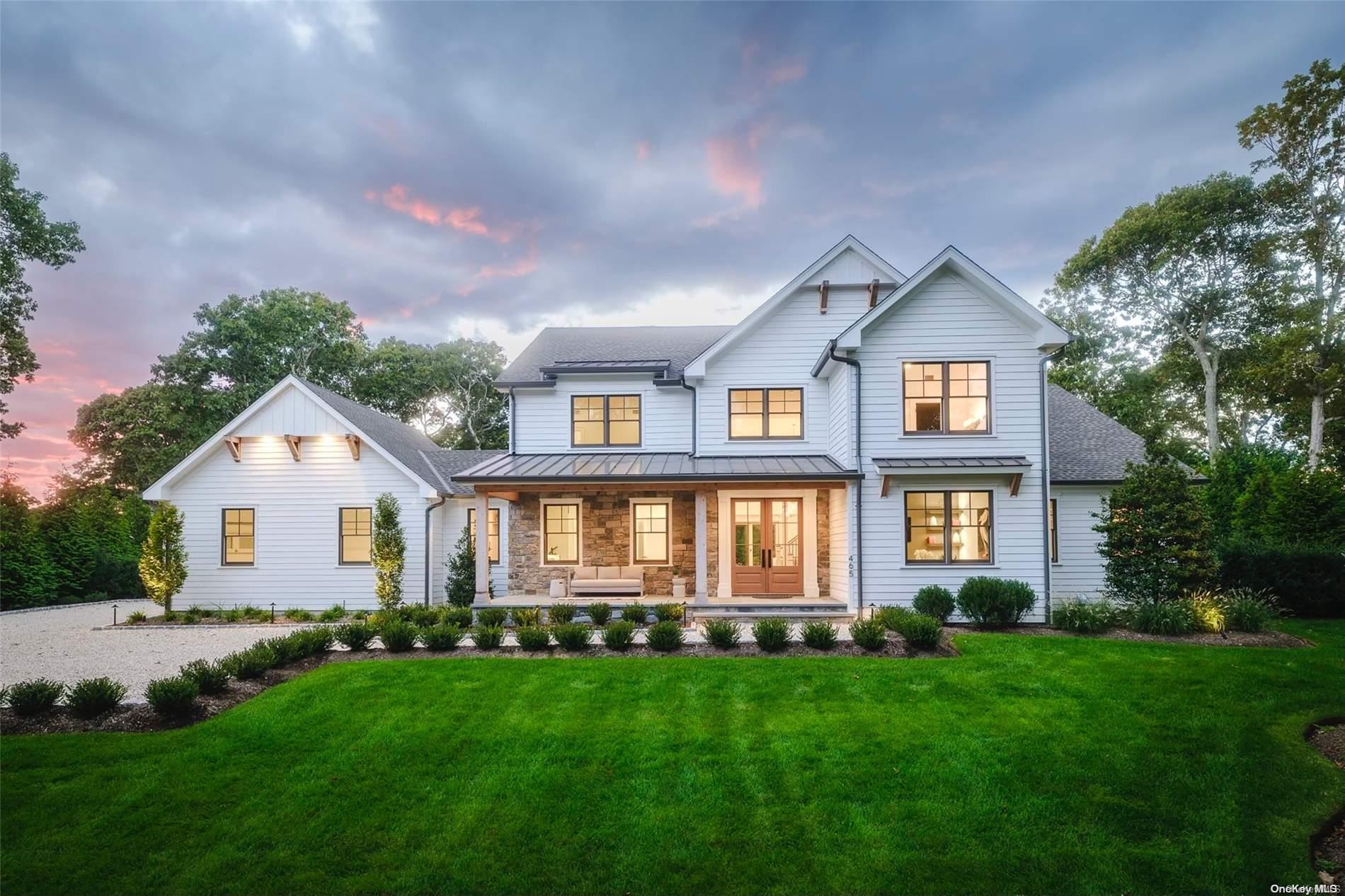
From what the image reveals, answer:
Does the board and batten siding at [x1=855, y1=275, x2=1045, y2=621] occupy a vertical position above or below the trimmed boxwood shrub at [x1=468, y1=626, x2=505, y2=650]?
above

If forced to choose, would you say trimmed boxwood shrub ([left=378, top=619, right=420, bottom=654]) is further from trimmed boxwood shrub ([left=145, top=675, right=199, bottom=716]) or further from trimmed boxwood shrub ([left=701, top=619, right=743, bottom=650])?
trimmed boxwood shrub ([left=701, top=619, right=743, bottom=650])

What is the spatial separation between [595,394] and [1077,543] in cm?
1252

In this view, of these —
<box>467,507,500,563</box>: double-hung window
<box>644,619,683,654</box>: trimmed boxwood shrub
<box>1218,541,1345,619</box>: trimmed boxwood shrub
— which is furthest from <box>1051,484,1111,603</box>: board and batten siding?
<box>467,507,500,563</box>: double-hung window

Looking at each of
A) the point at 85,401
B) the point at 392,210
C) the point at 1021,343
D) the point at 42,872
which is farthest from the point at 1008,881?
→ the point at 85,401

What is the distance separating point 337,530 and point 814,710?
13.9 meters

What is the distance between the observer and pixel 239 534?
616 inches

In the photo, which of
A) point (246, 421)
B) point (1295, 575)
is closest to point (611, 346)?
point (246, 421)

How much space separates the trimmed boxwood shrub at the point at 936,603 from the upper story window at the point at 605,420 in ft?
26.0

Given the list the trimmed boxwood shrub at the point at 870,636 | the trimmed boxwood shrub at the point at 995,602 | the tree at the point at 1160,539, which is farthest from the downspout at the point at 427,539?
the tree at the point at 1160,539

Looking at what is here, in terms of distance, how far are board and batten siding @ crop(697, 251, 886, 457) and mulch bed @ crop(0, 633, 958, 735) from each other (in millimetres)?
6255

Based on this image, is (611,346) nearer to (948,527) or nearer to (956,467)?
(956,467)

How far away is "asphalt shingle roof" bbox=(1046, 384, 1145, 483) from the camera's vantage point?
14.0 meters

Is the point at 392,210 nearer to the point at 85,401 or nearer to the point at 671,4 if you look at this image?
the point at 671,4

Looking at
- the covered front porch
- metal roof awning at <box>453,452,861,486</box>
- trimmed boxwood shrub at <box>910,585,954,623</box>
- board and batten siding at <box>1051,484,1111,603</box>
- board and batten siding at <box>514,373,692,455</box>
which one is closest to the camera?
trimmed boxwood shrub at <box>910,585,954,623</box>
